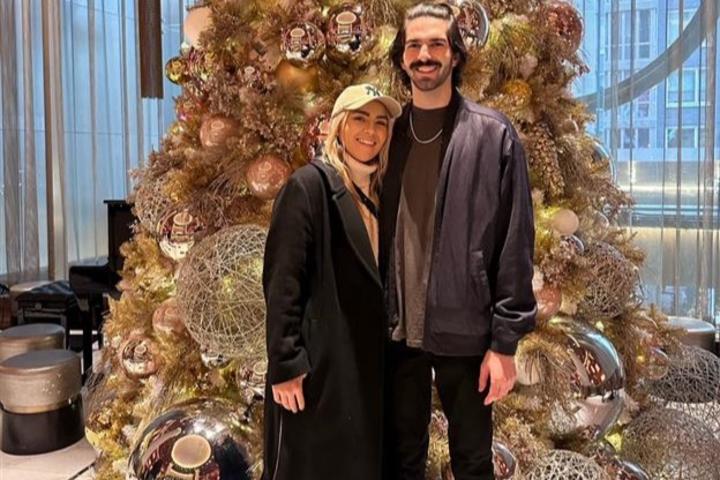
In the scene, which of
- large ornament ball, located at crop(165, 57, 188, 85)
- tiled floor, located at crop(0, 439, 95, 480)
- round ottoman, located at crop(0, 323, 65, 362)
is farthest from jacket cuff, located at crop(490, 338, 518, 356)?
round ottoman, located at crop(0, 323, 65, 362)

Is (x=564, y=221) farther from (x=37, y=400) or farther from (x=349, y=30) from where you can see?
→ (x=37, y=400)

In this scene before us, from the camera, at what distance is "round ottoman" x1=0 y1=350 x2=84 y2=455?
3168mm

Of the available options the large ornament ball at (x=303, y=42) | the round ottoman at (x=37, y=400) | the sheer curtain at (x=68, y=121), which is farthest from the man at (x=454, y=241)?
the sheer curtain at (x=68, y=121)

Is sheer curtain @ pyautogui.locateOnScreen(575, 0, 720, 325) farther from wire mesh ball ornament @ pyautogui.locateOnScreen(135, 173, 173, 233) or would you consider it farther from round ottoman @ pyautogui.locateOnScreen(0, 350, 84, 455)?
round ottoman @ pyautogui.locateOnScreen(0, 350, 84, 455)

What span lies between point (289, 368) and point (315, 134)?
81 centimetres

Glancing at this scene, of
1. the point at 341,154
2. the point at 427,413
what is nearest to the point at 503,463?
the point at 427,413

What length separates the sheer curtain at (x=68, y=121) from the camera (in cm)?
536

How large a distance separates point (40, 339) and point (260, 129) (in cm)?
207

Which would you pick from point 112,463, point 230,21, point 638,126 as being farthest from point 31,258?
point 638,126

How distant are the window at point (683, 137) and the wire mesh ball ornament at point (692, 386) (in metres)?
2.27

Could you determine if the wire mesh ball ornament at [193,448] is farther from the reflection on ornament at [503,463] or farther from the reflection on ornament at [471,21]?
the reflection on ornament at [471,21]

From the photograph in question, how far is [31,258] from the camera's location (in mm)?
5453

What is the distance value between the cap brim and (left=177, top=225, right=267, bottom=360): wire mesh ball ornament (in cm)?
58

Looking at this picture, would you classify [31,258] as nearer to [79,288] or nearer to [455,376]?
[79,288]
